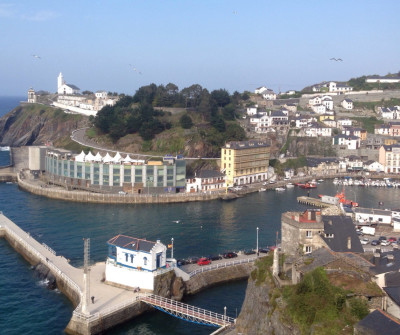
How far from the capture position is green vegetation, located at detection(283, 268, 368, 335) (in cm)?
1288

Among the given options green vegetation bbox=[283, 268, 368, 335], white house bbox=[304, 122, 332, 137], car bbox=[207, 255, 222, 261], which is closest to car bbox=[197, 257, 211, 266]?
car bbox=[207, 255, 222, 261]

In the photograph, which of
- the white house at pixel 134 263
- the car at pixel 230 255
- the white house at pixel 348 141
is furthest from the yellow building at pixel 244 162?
the white house at pixel 134 263

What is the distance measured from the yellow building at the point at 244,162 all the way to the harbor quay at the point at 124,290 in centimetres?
2623

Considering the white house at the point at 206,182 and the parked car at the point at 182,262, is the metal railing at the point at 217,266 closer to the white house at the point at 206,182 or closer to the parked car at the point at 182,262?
the parked car at the point at 182,262

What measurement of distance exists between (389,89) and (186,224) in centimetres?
5969

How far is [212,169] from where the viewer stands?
2141 inches

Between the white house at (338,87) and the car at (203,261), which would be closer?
the car at (203,261)

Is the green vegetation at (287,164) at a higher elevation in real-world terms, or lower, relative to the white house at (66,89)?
lower

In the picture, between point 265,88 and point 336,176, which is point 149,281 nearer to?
point 336,176

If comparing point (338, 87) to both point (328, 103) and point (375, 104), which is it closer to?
point (375, 104)

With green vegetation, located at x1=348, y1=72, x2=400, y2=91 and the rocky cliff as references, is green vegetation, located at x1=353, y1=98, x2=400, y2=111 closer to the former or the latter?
green vegetation, located at x1=348, y1=72, x2=400, y2=91

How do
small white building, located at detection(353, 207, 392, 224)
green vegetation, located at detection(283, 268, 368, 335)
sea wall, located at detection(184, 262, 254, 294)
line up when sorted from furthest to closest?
small white building, located at detection(353, 207, 392, 224) → sea wall, located at detection(184, 262, 254, 294) → green vegetation, located at detection(283, 268, 368, 335)

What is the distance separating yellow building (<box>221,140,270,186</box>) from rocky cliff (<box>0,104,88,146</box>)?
28243mm

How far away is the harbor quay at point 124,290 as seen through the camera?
19.7 metres
